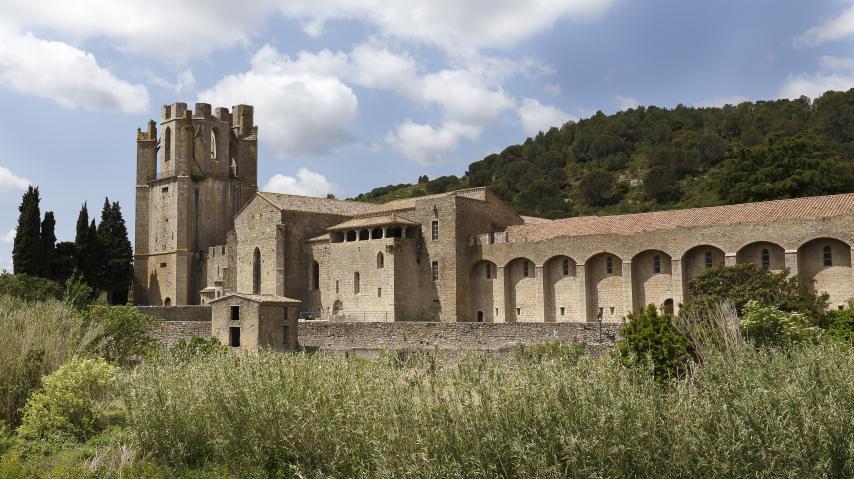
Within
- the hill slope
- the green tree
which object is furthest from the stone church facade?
the hill slope

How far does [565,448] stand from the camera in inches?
399

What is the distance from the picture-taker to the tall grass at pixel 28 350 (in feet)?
58.4

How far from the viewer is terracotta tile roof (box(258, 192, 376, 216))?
4328 centimetres

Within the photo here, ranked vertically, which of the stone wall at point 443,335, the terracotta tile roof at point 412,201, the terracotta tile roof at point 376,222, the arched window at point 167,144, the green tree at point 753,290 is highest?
the arched window at point 167,144

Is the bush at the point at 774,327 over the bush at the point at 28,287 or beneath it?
beneath

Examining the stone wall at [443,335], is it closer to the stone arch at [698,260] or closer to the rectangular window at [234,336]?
the rectangular window at [234,336]

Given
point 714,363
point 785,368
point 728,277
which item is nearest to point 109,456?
point 714,363

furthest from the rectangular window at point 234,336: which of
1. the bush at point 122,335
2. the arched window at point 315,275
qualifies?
the arched window at point 315,275

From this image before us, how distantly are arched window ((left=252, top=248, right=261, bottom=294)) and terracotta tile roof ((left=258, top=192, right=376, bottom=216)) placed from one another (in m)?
2.87

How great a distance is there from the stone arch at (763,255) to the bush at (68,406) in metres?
22.3

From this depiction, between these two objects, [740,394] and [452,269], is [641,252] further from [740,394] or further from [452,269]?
[740,394]

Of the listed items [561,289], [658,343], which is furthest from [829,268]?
[658,343]

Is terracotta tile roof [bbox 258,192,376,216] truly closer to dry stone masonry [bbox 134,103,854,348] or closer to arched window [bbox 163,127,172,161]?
dry stone masonry [bbox 134,103,854,348]

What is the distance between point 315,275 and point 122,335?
16879 mm
